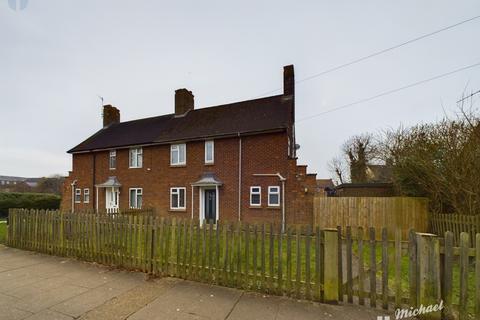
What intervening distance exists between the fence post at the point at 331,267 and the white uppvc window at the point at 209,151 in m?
12.5

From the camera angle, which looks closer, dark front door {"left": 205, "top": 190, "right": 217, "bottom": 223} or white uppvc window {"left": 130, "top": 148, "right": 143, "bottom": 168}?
dark front door {"left": 205, "top": 190, "right": 217, "bottom": 223}

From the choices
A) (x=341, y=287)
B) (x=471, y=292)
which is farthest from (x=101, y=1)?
(x=471, y=292)

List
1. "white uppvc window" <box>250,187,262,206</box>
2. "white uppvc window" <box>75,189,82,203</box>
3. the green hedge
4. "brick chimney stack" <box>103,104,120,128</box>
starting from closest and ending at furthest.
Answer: "white uppvc window" <box>250,187,262,206</box>, "white uppvc window" <box>75,189,82,203</box>, the green hedge, "brick chimney stack" <box>103,104,120,128</box>

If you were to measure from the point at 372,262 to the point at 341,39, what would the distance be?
36.2 feet

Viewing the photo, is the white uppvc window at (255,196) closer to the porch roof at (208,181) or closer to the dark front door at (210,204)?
the porch roof at (208,181)

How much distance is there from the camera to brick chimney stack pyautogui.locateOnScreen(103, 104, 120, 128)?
86.7 feet

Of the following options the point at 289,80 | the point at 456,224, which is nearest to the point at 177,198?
the point at 289,80

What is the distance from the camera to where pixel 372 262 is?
Result: 14.3 feet

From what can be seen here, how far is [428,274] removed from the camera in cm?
403

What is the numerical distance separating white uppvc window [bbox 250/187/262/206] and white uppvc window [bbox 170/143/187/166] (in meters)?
5.31

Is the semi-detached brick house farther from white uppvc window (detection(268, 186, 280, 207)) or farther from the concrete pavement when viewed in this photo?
the concrete pavement

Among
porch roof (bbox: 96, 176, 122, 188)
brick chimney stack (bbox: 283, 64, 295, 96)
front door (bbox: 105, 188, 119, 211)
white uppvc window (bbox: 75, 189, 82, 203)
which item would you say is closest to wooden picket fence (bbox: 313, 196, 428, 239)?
brick chimney stack (bbox: 283, 64, 295, 96)

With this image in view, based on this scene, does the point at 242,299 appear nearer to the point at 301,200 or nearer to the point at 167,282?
the point at 167,282

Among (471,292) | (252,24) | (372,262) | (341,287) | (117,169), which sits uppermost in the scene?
(252,24)
